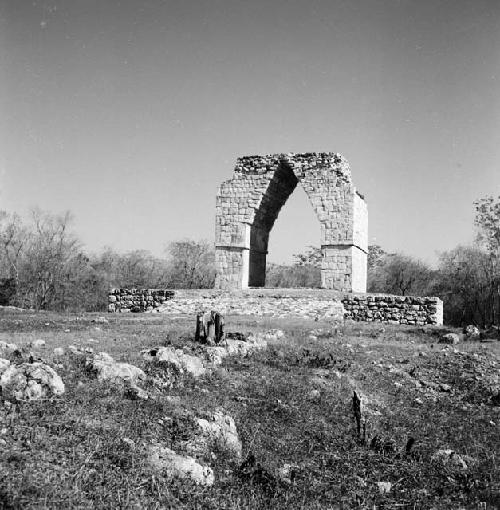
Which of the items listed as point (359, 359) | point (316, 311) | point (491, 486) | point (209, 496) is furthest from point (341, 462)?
point (316, 311)

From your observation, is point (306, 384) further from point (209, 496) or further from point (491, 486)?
point (209, 496)

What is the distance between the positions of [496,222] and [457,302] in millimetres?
8504

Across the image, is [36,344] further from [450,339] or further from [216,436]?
[450,339]

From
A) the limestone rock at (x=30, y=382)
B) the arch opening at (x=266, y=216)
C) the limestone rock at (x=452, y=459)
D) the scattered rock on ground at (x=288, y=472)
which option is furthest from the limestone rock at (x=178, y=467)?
the arch opening at (x=266, y=216)

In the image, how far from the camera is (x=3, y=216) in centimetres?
3809

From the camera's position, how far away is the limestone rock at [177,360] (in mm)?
6762

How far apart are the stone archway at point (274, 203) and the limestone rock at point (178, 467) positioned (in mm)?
18775

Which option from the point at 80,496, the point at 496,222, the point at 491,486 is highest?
the point at 496,222

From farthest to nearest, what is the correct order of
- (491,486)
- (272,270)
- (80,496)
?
(272,270) → (491,486) → (80,496)

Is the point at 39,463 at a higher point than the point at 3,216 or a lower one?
lower

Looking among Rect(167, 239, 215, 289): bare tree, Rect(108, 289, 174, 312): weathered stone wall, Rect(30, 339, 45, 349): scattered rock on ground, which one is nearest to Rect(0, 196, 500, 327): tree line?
Rect(167, 239, 215, 289): bare tree

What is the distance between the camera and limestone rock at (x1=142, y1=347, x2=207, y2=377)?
6.76 metres

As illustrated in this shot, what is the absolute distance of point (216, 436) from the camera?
4.98 meters

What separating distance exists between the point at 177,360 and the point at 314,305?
516 inches
